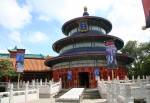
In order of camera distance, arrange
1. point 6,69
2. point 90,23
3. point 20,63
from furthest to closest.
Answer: point 90,23, point 6,69, point 20,63

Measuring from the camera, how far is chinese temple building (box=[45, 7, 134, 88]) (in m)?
34.0

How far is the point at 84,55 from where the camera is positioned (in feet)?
110

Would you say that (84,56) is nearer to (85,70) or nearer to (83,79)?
(85,70)

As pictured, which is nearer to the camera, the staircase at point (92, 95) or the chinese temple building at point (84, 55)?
the staircase at point (92, 95)

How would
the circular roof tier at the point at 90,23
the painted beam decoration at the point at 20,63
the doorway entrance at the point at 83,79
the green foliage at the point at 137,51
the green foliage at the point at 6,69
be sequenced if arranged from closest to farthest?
the painted beam decoration at the point at 20,63
the doorway entrance at the point at 83,79
the green foliage at the point at 6,69
the circular roof tier at the point at 90,23
the green foliage at the point at 137,51

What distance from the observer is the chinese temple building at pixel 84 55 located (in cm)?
3400

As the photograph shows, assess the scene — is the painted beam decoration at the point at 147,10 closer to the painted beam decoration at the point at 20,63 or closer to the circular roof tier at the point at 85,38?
the painted beam decoration at the point at 20,63

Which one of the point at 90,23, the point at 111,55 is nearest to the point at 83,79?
the point at 90,23

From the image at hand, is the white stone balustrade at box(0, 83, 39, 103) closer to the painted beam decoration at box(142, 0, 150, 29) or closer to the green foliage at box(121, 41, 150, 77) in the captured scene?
the painted beam decoration at box(142, 0, 150, 29)

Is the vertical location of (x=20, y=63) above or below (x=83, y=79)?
above

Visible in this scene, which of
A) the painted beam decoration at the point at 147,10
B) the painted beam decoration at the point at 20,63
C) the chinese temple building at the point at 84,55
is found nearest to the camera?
the painted beam decoration at the point at 147,10

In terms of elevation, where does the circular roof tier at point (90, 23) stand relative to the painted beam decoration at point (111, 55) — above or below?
above

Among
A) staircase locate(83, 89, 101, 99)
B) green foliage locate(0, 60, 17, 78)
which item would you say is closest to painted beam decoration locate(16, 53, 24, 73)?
staircase locate(83, 89, 101, 99)

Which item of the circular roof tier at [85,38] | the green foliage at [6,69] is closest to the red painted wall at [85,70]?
the circular roof tier at [85,38]
